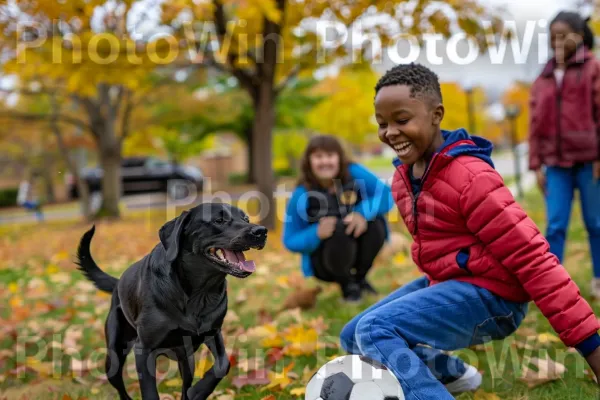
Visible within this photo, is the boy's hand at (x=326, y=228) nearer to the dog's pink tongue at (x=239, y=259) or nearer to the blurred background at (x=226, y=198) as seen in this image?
the blurred background at (x=226, y=198)

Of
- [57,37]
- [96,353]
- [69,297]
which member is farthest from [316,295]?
[57,37]

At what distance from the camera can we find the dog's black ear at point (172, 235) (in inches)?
83.7

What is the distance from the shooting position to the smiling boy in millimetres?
2010

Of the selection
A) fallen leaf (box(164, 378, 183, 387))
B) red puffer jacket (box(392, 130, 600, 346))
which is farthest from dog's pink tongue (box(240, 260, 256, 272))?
fallen leaf (box(164, 378, 183, 387))

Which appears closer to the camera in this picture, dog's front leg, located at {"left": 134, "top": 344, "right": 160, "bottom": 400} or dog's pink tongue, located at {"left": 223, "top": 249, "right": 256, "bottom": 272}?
dog's pink tongue, located at {"left": 223, "top": 249, "right": 256, "bottom": 272}

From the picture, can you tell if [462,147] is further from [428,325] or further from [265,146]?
[265,146]

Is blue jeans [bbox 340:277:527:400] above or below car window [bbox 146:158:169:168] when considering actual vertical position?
below

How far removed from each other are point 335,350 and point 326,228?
127 centimetres

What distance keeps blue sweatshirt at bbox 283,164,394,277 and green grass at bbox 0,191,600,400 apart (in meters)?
0.54

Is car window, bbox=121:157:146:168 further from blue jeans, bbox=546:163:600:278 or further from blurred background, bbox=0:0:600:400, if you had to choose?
blue jeans, bbox=546:163:600:278

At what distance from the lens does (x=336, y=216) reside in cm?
458

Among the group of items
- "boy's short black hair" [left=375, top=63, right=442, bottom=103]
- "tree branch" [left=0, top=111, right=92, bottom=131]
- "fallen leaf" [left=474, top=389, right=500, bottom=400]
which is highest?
"tree branch" [left=0, top=111, right=92, bottom=131]

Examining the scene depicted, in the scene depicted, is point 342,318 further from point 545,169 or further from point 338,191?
point 545,169

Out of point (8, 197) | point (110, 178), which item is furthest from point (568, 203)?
point (8, 197)
